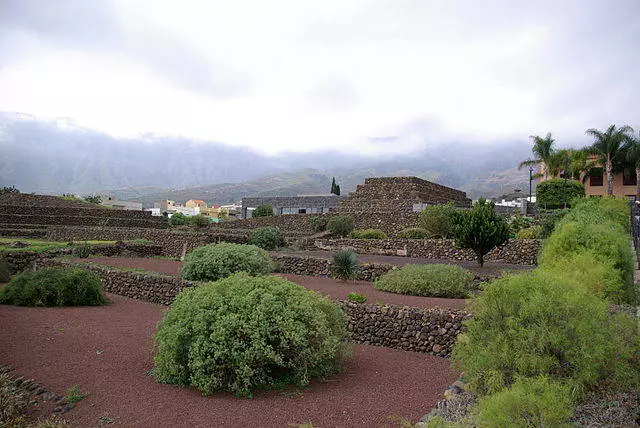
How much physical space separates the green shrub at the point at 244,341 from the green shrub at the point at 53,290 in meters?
6.41

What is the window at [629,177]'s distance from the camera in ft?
156

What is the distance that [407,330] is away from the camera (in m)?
9.62

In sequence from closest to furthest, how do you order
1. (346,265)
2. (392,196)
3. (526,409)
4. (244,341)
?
(526,409)
(244,341)
(346,265)
(392,196)

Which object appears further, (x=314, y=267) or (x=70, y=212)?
(x=70, y=212)

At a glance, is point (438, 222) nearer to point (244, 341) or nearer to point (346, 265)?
point (346, 265)

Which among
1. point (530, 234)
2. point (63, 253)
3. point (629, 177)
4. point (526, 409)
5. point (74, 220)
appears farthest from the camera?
point (629, 177)

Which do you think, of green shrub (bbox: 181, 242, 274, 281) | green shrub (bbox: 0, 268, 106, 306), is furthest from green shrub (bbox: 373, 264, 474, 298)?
green shrub (bbox: 0, 268, 106, 306)

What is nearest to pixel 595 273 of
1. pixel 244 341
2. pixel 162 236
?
pixel 244 341

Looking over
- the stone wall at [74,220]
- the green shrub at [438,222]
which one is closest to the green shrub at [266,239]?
the green shrub at [438,222]

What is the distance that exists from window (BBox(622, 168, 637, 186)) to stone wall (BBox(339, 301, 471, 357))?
4766 cm

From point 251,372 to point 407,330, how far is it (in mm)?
4035

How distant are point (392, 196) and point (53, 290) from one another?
28477 millimetres

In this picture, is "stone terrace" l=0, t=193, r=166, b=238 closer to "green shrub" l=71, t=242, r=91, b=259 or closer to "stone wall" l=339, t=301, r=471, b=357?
"green shrub" l=71, t=242, r=91, b=259

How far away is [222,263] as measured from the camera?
48.1ft
